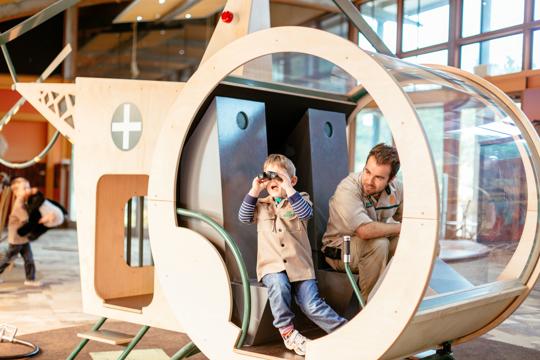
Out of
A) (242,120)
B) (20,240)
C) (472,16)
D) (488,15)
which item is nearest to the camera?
(242,120)

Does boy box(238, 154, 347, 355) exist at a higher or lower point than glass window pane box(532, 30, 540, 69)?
lower

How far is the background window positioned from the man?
792 cm

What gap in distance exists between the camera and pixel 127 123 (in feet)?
12.8

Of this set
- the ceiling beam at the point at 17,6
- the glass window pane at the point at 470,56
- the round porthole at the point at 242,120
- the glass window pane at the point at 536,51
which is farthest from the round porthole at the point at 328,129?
the ceiling beam at the point at 17,6

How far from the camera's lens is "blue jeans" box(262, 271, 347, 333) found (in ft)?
10.0

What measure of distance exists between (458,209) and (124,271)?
6.76 feet

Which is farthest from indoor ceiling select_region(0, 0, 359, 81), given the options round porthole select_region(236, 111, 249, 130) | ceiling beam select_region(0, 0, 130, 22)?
round porthole select_region(236, 111, 249, 130)

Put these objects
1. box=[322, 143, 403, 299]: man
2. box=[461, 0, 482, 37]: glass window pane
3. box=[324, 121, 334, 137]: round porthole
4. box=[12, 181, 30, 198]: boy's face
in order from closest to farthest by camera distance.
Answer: box=[322, 143, 403, 299]: man → box=[324, 121, 334, 137]: round porthole → box=[12, 181, 30, 198]: boy's face → box=[461, 0, 482, 37]: glass window pane

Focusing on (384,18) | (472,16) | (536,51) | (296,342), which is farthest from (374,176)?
(384,18)

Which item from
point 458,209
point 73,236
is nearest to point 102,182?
point 458,209

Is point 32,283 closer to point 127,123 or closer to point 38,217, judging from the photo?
point 38,217

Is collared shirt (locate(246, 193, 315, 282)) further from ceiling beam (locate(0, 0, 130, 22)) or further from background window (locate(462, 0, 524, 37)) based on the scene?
ceiling beam (locate(0, 0, 130, 22))

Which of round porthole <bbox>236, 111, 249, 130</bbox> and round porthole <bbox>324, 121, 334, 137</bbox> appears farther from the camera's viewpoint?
round porthole <bbox>324, 121, 334, 137</bbox>

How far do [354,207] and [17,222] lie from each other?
20.1ft
